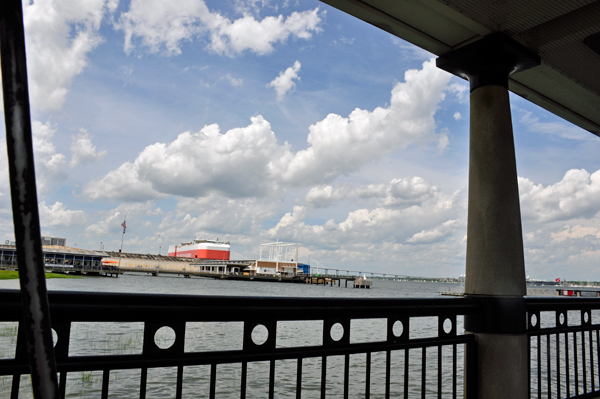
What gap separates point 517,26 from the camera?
3096 millimetres

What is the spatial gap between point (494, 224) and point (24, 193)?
10.1ft

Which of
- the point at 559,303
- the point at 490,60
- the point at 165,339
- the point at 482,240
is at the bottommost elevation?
the point at 165,339

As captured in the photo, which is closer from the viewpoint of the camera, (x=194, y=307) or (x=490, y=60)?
(x=194, y=307)

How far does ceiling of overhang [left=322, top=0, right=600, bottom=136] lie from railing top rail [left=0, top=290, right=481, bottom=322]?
198cm

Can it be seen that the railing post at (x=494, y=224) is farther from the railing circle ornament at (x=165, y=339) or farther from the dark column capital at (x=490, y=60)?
the railing circle ornament at (x=165, y=339)

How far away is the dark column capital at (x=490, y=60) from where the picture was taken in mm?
3148

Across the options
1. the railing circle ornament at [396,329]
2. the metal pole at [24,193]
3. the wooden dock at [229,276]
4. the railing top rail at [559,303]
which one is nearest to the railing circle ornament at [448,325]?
the railing circle ornament at [396,329]

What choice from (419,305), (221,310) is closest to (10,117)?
(221,310)

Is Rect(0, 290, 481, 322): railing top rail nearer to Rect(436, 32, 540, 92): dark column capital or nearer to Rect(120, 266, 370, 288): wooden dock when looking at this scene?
Rect(436, 32, 540, 92): dark column capital

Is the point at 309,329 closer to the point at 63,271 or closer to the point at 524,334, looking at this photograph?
the point at 524,334

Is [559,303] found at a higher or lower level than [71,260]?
higher

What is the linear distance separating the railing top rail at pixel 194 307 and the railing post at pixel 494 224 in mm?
977

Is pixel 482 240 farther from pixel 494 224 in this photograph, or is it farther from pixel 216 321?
pixel 216 321

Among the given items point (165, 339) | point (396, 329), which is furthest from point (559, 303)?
point (165, 339)
